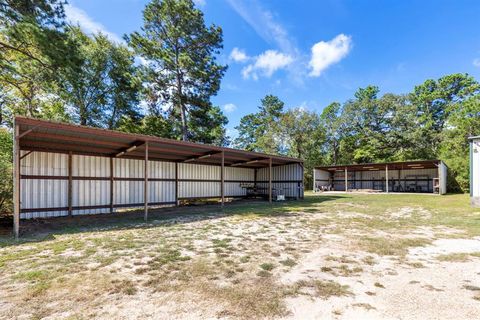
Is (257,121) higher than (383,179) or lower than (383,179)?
higher

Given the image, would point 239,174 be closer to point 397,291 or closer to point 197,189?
point 197,189

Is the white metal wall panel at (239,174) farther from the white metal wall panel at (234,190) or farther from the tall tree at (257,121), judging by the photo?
the tall tree at (257,121)

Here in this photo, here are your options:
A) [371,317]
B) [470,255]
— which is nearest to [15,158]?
[371,317]

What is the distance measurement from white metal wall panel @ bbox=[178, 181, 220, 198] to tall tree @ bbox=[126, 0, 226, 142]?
6.47 meters

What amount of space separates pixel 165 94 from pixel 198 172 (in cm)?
919

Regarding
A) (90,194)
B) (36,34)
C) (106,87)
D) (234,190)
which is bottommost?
(234,190)

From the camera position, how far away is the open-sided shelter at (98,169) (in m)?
7.90

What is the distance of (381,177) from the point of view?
87.6ft

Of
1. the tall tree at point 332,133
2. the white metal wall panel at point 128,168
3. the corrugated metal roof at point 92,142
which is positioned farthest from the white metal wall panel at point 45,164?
the tall tree at point 332,133

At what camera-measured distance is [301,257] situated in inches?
180

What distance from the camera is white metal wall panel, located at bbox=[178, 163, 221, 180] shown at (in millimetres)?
14500

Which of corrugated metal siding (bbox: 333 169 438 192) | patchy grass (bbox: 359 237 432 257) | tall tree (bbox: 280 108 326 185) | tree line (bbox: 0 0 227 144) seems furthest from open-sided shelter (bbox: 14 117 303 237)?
Result: corrugated metal siding (bbox: 333 169 438 192)

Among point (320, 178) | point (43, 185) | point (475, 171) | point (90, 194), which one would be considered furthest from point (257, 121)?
point (43, 185)

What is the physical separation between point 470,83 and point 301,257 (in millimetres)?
41532
